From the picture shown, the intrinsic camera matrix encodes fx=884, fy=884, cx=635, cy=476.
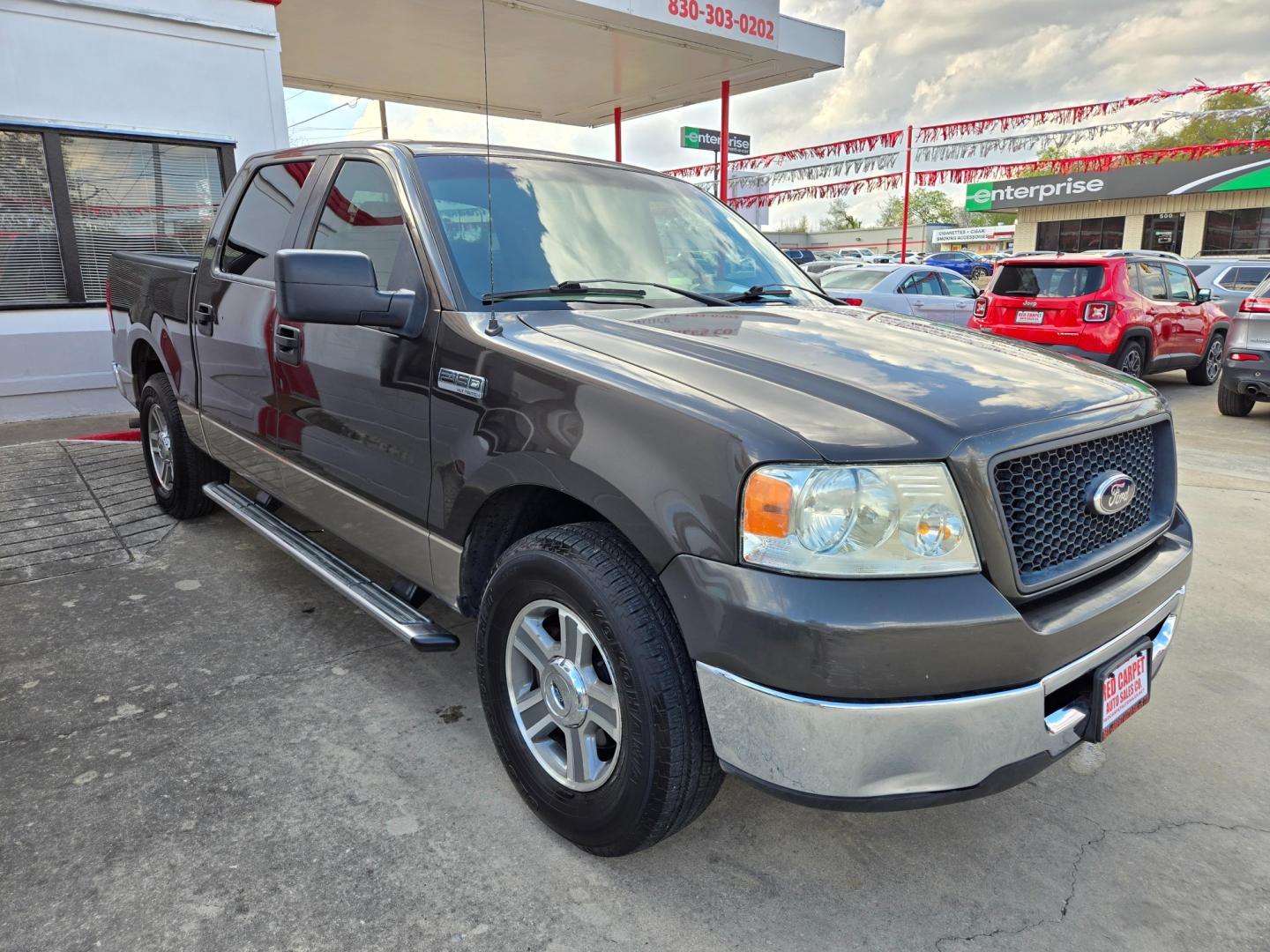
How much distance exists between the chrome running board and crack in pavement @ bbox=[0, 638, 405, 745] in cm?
36

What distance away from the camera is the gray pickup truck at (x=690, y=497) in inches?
70.1

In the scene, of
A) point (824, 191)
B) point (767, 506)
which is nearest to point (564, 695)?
point (767, 506)

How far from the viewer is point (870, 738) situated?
175 cm

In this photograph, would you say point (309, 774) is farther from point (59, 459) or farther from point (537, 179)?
point (59, 459)

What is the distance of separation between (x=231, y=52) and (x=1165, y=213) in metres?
36.0

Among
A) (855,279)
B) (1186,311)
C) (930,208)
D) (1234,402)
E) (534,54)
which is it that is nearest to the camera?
(1234,402)

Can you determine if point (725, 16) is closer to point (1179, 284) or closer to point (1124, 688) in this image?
point (1179, 284)

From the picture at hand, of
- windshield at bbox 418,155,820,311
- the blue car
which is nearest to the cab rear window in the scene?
windshield at bbox 418,155,820,311

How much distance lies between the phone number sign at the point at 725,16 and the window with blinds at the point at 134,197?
4830mm

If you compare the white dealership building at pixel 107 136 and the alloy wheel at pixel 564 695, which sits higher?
the white dealership building at pixel 107 136

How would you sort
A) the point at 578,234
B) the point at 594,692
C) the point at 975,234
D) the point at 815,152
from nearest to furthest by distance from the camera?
the point at 594,692
the point at 578,234
the point at 815,152
the point at 975,234

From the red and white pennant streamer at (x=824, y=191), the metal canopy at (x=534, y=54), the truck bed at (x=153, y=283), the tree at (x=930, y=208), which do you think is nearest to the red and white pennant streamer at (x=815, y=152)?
the red and white pennant streamer at (x=824, y=191)

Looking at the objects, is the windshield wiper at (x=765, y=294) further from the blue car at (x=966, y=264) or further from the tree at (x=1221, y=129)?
the tree at (x=1221, y=129)

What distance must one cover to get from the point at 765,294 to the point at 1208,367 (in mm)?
11195
